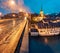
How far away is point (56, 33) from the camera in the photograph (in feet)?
116

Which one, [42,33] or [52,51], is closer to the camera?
[52,51]

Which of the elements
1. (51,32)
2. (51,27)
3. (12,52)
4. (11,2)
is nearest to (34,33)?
(51,32)

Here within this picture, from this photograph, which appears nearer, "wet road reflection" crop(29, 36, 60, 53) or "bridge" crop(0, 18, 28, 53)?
"bridge" crop(0, 18, 28, 53)

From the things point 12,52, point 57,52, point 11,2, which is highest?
point 11,2

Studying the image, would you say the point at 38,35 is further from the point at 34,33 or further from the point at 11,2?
the point at 11,2

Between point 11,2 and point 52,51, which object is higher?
point 11,2

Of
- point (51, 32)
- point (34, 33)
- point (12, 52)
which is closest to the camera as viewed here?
point (12, 52)

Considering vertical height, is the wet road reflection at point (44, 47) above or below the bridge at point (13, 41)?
below

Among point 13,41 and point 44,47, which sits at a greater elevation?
point 13,41

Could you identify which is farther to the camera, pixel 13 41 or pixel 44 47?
pixel 44 47

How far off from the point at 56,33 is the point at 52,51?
1715 centimetres

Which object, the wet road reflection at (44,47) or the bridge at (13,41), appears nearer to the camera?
the bridge at (13,41)

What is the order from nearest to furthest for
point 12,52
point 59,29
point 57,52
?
1. point 12,52
2. point 57,52
3. point 59,29

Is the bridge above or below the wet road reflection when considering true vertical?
above
